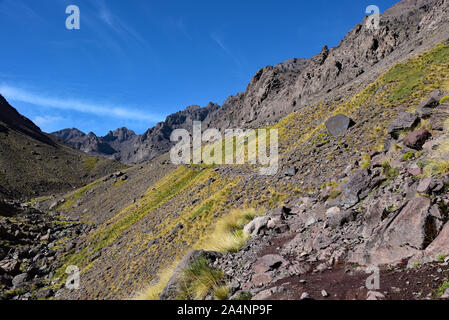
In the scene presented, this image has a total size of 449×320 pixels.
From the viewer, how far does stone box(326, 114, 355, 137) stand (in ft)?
60.5

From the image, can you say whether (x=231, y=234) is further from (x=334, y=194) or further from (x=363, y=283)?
(x=363, y=283)

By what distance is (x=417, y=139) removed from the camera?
976 centimetres

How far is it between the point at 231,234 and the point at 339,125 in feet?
43.1

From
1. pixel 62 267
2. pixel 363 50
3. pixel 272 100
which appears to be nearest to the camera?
pixel 62 267

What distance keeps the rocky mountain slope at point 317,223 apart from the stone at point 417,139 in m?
0.06

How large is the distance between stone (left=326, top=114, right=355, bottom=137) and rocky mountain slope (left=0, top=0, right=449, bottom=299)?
0.11 m

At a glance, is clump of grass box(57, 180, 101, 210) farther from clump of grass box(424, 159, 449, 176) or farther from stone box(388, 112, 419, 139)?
clump of grass box(424, 159, 449, 176)

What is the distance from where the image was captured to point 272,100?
104188mm

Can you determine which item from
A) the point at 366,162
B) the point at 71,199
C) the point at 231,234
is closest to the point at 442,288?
the point at 231,234

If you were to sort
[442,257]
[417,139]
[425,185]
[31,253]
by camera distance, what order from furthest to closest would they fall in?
[31,253], [417,139], [425,185], [442,257]

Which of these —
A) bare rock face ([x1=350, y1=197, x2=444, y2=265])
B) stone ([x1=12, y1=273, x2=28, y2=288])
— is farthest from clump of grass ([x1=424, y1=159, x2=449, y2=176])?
stone ([x1=12, y1=273, x2=28, y2=288])

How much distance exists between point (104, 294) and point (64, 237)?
911 inches
